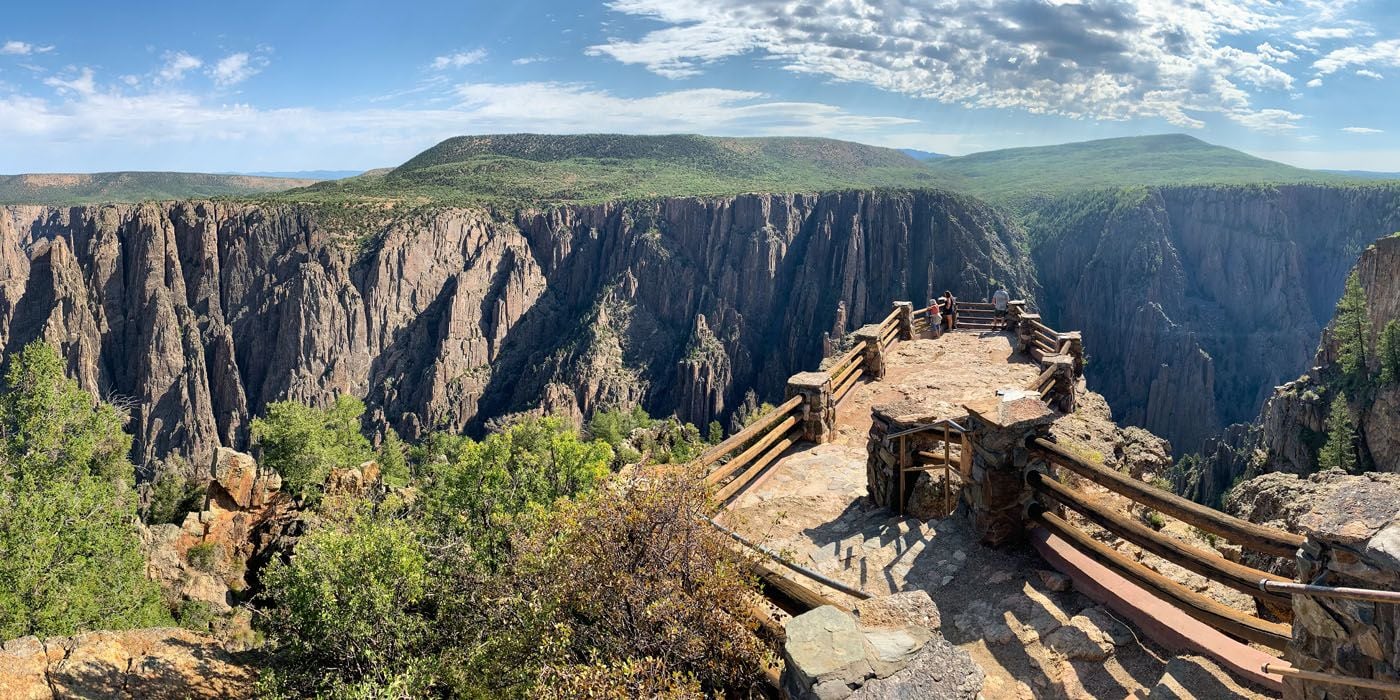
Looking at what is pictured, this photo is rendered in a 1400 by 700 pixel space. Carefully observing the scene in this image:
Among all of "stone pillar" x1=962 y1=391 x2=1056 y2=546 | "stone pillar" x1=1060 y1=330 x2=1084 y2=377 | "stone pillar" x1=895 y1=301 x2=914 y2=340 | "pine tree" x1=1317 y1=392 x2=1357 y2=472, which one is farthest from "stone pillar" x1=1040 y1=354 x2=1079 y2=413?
"pine tree" x1=1317 y1=392 x2=1357 y2=472

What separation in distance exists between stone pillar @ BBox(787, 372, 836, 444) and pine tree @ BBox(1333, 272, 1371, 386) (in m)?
50.3

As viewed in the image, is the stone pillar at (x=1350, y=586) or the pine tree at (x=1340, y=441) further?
the pine tree at (x=1340, y=441)

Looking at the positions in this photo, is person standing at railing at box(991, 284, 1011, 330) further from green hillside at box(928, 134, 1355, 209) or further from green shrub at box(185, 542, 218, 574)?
green hillside at box(928, 134, 1355, 209)

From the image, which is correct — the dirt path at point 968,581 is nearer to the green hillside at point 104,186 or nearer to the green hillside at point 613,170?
the green hillside at point 613,170

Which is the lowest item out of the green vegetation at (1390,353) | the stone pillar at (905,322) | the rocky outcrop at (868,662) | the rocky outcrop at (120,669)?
the green vegetation at (1390,353)

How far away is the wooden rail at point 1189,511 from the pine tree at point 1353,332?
173 feet

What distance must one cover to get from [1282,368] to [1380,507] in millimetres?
135957

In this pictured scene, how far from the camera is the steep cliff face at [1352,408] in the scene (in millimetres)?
40750

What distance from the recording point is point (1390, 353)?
4191 centimetres

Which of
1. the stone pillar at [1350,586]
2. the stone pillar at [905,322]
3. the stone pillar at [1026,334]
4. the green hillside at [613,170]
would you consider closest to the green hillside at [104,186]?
the green hillside at [613,170]

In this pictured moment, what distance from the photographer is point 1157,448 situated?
1449cm

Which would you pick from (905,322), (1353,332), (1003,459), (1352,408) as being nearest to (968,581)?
(1003,459)

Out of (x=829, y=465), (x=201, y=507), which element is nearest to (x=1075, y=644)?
(x=829, y=465)

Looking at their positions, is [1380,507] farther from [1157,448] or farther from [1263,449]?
[1263,449]
